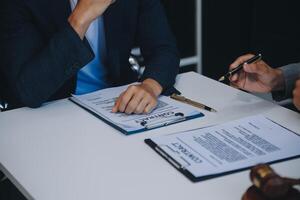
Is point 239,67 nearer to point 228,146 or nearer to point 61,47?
point 228,146

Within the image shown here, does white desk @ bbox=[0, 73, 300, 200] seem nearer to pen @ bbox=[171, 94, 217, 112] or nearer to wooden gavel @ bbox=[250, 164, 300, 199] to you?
pen @ bbox=[171, 94, 217, 112]

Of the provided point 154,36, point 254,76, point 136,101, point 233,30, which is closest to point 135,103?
point 136,101

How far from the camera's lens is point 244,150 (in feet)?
3.58

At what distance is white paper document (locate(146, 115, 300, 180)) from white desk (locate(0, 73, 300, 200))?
0.03 meters

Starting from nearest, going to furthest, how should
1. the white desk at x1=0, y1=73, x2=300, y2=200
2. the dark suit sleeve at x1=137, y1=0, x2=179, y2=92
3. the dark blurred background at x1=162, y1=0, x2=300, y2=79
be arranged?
the white desk at x1=0, y1=73, x2=300, y2=200 < the dark suit sleeve at x1=137, y1=0, x2=179, y2=92 < the dark blurred background at x1=162, y1=0, x2=300, y2=79

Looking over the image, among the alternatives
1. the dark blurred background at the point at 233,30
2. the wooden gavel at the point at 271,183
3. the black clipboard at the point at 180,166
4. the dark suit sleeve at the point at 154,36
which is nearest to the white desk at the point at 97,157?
the black clipboard at the point at 180,166

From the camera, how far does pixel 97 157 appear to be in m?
1.11

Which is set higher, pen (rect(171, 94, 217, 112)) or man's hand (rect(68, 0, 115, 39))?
man's hand (rect(68, 0, 115, 39))

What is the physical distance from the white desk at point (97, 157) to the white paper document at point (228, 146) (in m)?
0.03

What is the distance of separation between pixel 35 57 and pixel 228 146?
70 cm

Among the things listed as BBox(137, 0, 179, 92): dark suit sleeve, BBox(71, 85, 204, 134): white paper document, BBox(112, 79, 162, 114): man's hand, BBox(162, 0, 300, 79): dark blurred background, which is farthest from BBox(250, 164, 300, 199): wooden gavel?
BBox(162, 0, 300, 79): dark blurred background

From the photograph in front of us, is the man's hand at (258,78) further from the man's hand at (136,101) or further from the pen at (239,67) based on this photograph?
the man's hand at (136,101)

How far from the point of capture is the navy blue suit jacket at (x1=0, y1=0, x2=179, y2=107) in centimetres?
145

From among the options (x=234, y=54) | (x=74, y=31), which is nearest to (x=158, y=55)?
(x=74, y=31)
